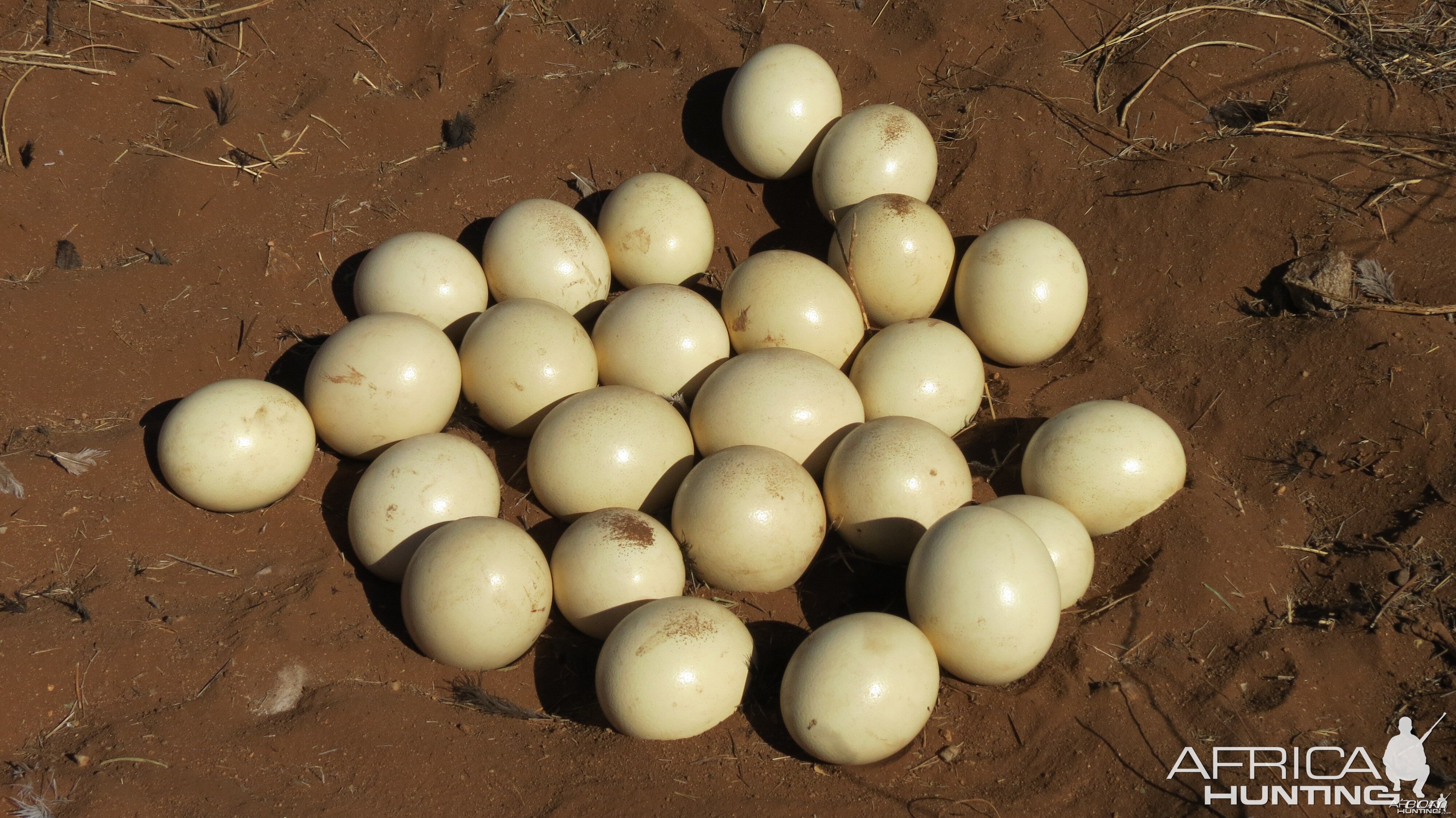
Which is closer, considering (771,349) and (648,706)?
(648,706)

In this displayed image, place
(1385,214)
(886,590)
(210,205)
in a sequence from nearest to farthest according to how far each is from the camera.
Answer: (886,590) → (1385,214) → (210,205)

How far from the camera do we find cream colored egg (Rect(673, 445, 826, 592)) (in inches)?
138

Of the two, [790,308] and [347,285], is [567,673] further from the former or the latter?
[347,285]

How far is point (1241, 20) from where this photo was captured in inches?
216

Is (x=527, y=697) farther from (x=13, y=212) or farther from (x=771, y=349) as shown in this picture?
(x=13, y=212)

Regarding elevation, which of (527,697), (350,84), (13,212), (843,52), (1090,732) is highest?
(843,52)

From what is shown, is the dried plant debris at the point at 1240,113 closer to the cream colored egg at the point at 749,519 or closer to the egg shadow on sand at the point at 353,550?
the cream colored egg at the point at 749,519

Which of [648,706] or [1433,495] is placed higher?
[1433,495]

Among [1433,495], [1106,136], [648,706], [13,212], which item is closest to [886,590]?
[648,706]

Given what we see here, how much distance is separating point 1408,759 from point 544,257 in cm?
366

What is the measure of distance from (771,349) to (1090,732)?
1.80 meters

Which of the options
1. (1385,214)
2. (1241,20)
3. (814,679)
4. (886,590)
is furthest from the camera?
(1241,20)

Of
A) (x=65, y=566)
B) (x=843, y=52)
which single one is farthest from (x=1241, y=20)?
(x=65, y=566)

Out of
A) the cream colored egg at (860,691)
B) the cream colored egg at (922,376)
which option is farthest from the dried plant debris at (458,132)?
the cream colored egg at (860,691)
